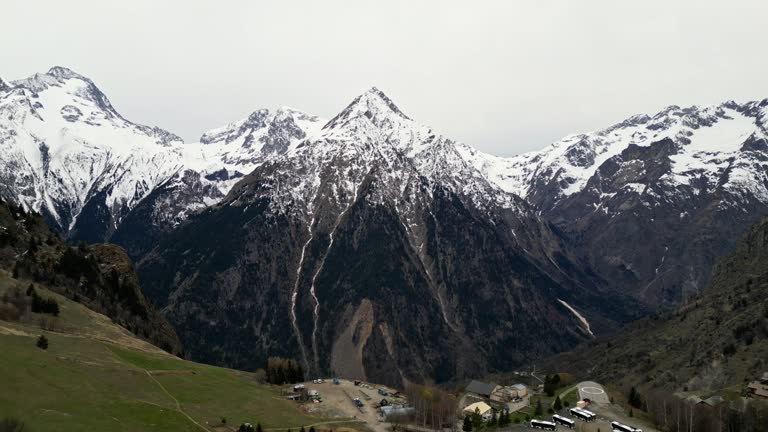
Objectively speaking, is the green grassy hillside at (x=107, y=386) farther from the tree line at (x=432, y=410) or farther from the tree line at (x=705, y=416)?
the tree line at (x=705, y=416)

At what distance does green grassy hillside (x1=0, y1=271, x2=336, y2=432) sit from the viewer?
96500 millimetres

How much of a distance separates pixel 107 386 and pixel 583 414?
9604 centimetres

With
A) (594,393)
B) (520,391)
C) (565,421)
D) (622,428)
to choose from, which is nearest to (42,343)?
(565,421)

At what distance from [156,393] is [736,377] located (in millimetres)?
162514

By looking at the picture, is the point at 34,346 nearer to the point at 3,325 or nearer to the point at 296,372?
the point at 3,325

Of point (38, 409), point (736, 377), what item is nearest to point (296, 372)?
point (38, 409)

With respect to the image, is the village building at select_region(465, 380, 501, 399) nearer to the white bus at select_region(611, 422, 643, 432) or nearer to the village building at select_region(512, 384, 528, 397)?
the village building at select_region(512, 384, 528, 397)

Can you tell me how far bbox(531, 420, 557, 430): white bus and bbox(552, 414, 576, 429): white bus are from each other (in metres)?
4.62

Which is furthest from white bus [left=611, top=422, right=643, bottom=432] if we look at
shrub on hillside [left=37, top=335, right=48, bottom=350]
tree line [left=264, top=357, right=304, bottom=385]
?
shrub on hillside [left=37, top=335, right=48, bottom=350]

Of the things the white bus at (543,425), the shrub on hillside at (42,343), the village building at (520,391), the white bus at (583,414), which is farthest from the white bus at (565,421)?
the shrub on hillside at (42,343)

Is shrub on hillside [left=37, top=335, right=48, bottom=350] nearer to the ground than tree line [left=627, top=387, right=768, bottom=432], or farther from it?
farther from it

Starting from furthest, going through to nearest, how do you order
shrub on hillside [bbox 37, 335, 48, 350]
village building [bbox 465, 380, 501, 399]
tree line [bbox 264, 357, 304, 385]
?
village building [bbox 465, 380, 501, 399] → tree line [bbox 264, 357, 304, 385] → shrub on hillside [bbox 37, 335, 48, 350]

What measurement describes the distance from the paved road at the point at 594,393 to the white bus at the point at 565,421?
21273 millimetres

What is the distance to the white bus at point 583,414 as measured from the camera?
13312 centimetres
